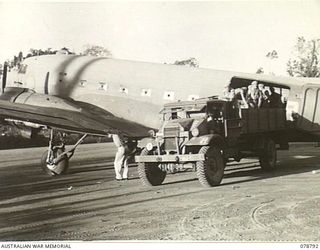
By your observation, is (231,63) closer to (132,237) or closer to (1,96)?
(132,237)

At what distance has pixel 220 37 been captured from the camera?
8.39 metres

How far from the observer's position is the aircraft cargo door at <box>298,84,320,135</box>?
35.1 feet

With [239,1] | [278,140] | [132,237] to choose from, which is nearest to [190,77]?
[278,140]

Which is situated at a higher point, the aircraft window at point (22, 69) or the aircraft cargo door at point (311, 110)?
the aircraft window at point (22, 69)

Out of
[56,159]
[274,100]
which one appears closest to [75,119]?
[56,159]

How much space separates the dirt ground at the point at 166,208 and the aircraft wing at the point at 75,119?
1070 millimetres

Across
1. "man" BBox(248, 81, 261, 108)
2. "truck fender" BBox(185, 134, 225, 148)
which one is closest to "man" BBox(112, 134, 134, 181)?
"truck fender" BBox(185, 134, 225, 148)

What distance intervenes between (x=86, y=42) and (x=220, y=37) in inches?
101

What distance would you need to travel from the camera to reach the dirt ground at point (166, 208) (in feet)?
19.5

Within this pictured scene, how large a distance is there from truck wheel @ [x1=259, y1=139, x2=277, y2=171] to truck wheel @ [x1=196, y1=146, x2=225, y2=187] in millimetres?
2011

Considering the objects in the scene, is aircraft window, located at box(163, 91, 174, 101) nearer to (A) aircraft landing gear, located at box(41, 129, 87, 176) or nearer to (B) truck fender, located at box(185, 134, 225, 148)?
(A) aircraft landing gear, located at box(41, 129, 87, 176)

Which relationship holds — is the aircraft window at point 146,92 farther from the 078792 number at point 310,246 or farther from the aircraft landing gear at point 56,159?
the 078792 number at point 310,246

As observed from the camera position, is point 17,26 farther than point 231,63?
No

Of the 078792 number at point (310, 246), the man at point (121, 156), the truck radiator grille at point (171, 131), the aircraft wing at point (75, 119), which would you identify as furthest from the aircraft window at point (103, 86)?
the 078792 number at point (310, 246)
